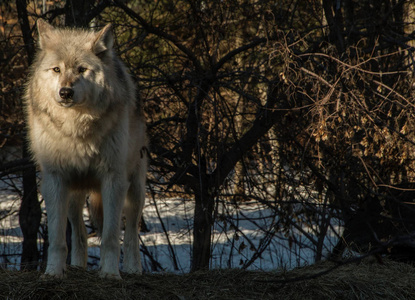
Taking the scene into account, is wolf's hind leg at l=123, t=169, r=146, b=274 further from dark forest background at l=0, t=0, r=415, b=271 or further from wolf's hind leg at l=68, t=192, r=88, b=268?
wolf's hind leg at l=68, t=192, r=88, b=268

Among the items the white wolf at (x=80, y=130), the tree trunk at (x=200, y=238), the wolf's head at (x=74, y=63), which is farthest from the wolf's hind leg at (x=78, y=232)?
the tree trunk at (x=200, y=238)

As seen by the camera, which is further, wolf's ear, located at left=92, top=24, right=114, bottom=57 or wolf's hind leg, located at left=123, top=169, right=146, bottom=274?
wolf's hind leg, located at left=123, top=169, right=146, bottom=274

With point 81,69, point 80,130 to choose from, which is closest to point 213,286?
point 80,130

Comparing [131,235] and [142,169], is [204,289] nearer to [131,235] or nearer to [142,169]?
[131,235]

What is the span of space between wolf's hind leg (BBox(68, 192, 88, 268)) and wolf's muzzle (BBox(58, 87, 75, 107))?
47.0 inches

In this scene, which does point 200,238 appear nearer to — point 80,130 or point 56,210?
point 56,210

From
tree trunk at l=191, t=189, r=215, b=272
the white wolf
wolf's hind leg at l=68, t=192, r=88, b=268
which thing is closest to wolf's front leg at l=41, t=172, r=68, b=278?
the white wolf

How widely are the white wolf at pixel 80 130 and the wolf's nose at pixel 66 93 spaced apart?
4.2 inches

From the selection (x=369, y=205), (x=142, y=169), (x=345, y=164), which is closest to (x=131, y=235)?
(x=142, y=169)

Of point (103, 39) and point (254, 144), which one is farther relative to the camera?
point (254, 144)

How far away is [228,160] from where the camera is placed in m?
5.55

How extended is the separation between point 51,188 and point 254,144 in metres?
2.59

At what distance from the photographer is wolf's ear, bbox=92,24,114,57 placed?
13.1ft

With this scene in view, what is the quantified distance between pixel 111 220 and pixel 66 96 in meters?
1.10
